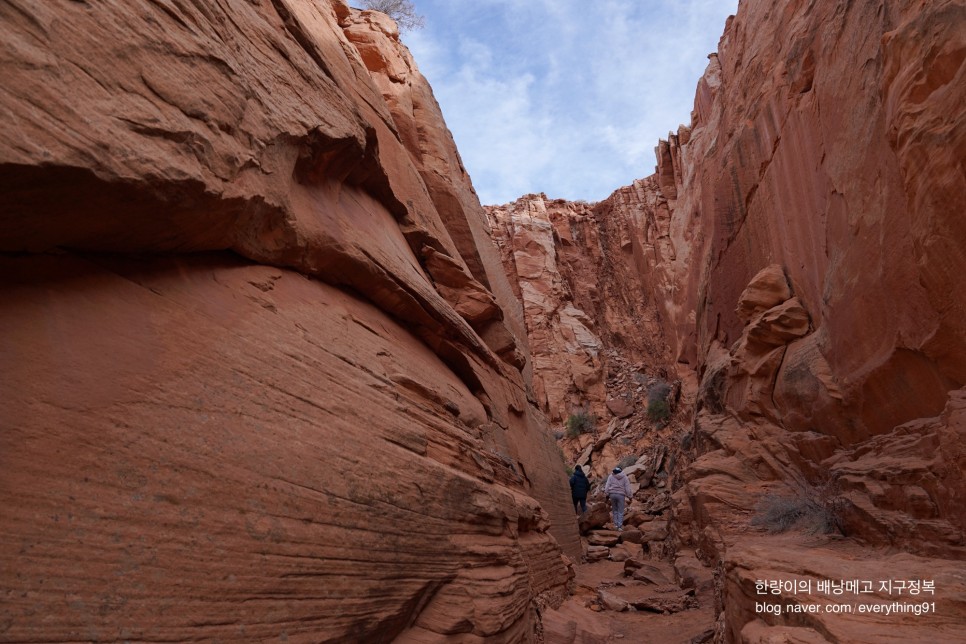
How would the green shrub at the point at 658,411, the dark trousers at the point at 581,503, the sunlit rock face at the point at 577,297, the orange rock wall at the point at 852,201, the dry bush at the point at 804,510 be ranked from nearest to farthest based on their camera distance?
the orange rock wall at the point at 852,201
the dry bush at the point at 804,510
the dark trousers at the point at 581,503
the green shrub at the point at 658,411
the sunlit rock face at the point at 577,297

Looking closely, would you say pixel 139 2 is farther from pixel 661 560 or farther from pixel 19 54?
pixel 661 560

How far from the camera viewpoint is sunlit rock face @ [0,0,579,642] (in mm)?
2744

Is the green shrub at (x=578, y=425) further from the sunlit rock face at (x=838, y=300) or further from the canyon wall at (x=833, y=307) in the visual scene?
the sunlit rock face at (x=838, y=300)

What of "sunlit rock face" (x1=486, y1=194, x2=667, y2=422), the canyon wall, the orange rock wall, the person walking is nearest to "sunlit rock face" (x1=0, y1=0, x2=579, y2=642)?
the canyon wall

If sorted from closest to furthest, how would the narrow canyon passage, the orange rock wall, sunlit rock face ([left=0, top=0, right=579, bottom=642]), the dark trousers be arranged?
sunlit rock face ([left=0, top=0, right=579, bottom=642]), the narrow canyon passage, the orange rock wall, the dark trousers

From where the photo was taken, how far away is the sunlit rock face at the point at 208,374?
108 inches

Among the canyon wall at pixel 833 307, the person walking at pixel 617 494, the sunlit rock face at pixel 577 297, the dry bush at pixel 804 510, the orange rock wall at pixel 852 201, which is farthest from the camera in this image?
the sunlit rock face at pixel 577 297

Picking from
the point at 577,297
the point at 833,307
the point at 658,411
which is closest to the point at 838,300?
the point at 833,307

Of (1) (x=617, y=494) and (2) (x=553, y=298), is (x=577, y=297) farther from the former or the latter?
(1) (x=617, y=494)

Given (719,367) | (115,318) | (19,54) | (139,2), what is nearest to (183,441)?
(115,318)

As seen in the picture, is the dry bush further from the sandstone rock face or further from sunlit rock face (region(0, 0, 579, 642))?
the sandstone rock face

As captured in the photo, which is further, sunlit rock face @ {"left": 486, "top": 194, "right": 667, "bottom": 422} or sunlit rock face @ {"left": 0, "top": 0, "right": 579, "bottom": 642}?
sunlit rock face @ {"left": 486, "top": 194, "right": 667, "bottom": 422}

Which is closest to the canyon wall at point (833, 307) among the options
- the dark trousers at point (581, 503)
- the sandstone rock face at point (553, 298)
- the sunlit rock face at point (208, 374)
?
the sunlit rock face at point (208, 374)

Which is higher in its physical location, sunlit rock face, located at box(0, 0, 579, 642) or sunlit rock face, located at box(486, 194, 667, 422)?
sunlit rock face, located at box(486, 194, 667, 422)
